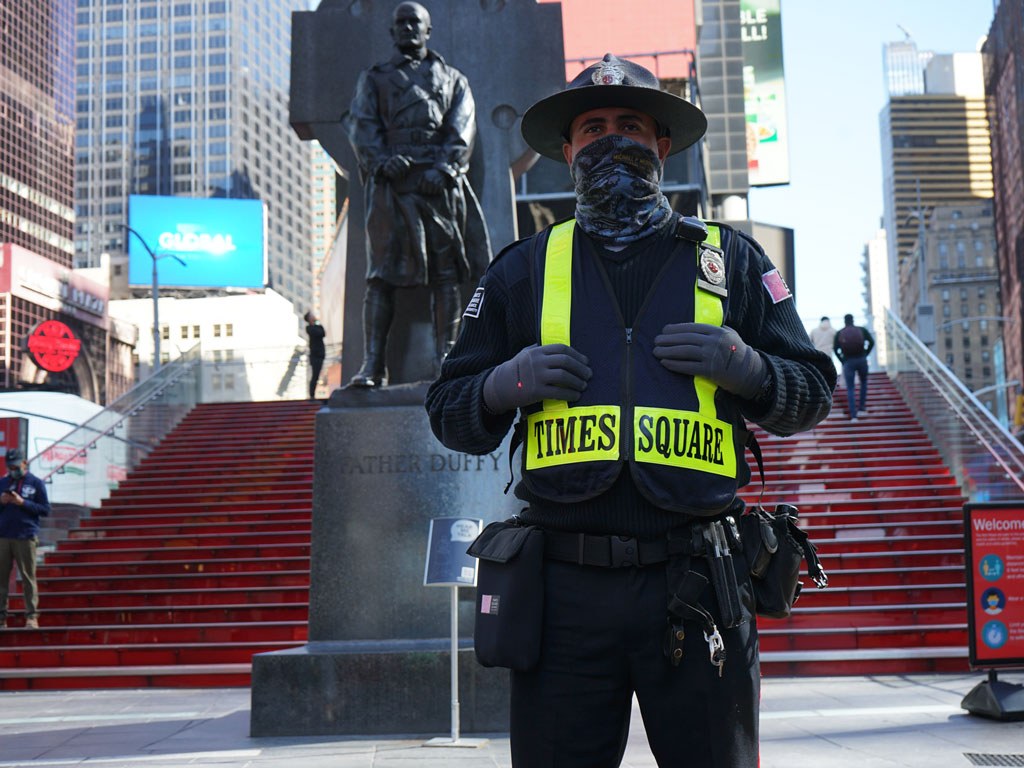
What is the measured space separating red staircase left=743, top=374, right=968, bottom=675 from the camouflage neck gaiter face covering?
9.38 meters

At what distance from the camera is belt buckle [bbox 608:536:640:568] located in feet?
8.41

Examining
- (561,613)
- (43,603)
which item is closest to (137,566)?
(43,603)

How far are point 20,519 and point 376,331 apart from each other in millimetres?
6941

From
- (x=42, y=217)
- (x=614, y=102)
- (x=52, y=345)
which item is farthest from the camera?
(x=42, y=217)

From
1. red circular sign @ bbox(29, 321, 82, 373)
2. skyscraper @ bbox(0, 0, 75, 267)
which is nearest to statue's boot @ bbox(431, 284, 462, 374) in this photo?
red circular sign @ bbox(29, 321, 82, 373)

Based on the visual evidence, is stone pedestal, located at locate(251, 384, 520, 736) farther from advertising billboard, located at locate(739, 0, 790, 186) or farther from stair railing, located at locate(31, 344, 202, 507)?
advertising billboard, located at locate(739, 0, 790, 186)

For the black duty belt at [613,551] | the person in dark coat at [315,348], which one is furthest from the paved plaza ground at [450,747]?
the person in dark coat at [315,348]

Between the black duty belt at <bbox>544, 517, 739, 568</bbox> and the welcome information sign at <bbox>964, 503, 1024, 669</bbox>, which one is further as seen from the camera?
the welcome information sign at <bbox>964, 503, 1024, 669</bbox>

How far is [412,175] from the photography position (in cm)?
799

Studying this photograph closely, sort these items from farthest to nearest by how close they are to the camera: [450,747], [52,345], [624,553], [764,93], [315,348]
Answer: [52,345], [764,93], [315,348], [450,747], [624,553]

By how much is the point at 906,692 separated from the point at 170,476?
44.2ft

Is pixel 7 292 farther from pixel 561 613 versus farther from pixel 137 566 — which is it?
pixel 561 613

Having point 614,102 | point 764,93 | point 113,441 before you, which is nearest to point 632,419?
point 614,102

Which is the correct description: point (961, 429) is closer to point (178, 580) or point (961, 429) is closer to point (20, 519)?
point (178, 580)
